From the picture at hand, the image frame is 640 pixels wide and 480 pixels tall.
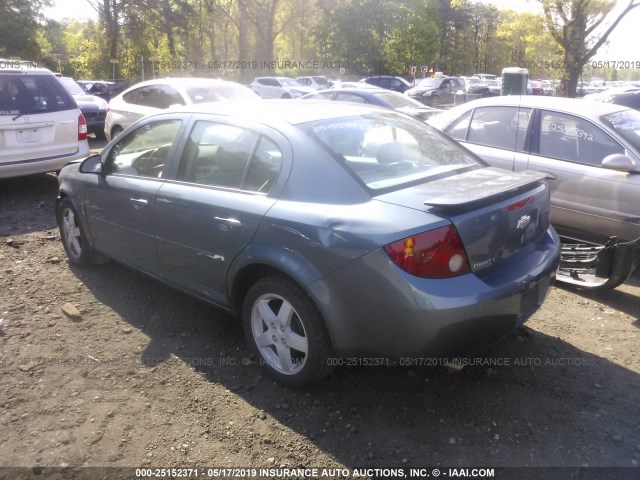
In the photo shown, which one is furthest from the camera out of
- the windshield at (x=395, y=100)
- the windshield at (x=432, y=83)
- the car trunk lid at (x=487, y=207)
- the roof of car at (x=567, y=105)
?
the windshield at (x=432, y=83)

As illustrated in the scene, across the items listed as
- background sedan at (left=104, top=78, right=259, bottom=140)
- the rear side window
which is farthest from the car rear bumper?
background sedan at (left=104, top=78, right=259, bottom=140)

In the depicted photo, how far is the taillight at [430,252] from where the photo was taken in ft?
9.08

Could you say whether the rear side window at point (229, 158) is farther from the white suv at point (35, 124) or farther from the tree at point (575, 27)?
the tree at point (575, 27)

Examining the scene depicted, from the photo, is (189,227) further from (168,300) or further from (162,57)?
(162,57)

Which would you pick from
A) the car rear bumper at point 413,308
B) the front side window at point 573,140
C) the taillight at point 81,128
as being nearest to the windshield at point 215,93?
the taillight at point 81,128

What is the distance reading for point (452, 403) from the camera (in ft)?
10.6

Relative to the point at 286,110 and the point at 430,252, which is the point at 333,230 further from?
the point at 286,110

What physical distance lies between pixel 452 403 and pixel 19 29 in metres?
35.0

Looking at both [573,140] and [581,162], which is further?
[573,140]

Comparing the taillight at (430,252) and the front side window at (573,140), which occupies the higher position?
the front side window at (573,140)

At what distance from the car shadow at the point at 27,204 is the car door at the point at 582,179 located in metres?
5.46

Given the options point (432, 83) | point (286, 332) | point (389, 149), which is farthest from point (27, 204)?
point (432, 83)

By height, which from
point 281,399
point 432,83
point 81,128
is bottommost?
point 281,399

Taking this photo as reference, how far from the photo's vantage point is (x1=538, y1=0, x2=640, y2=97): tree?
57.6 ft
